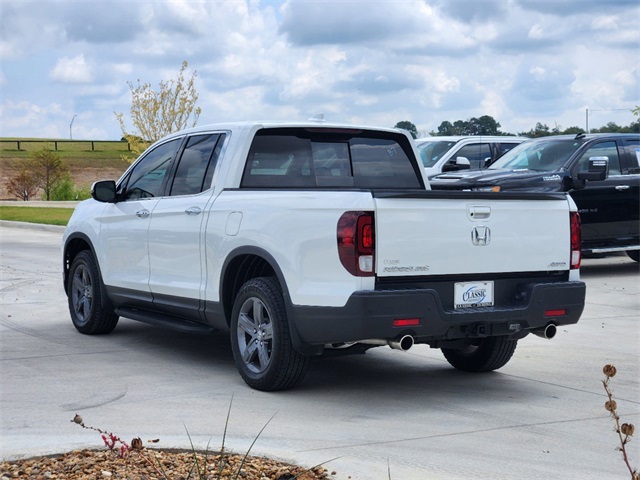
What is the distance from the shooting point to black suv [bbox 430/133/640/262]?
1531 centimetres

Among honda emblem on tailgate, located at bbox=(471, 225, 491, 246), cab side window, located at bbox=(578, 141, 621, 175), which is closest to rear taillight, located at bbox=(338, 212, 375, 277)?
honda emblem on tailgate, located at bbox=(471, 225, 491, 246)

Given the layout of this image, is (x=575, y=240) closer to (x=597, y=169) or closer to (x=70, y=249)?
(x=70, y=249)

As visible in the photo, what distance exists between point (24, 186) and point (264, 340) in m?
40.9

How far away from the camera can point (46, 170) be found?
46.7 metres

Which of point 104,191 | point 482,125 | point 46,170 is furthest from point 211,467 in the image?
point 46,170

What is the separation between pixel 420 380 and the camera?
812cm

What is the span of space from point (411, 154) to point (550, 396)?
96.9 inches

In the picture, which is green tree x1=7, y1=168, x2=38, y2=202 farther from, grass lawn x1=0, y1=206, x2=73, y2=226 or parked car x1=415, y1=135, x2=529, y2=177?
parked car x1=415, y1=135, x2=529, y2=177

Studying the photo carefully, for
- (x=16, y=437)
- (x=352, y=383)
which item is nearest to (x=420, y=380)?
(x=352, y=383)

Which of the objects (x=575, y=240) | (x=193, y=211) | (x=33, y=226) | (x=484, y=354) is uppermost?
(x=193, y=211)

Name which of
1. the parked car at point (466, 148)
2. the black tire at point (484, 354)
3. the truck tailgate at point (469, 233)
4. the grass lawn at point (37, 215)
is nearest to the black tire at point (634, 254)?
the parked car at point (466, 148)

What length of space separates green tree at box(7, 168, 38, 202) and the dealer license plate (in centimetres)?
4116

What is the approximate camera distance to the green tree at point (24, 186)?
46125mm

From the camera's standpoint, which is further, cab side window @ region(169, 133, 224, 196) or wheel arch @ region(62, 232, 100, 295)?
wheel arch @ region(62, 232, 100, 295)
